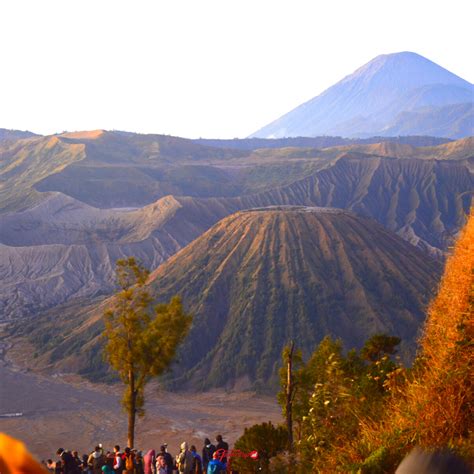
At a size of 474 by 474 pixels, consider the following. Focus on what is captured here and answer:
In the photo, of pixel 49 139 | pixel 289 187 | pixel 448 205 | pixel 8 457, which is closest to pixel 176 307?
pixel 8 457

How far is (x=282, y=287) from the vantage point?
5797 centimetres

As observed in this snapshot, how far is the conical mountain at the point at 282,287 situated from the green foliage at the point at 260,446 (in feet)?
114

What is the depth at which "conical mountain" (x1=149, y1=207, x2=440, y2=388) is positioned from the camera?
52.5 meters

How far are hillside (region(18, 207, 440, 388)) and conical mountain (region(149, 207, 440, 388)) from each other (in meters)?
0.09

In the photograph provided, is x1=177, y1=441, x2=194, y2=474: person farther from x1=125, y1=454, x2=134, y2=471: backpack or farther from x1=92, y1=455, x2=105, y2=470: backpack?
x1=92, y1=455, x2=105, y2=470: backpack

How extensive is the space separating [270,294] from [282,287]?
1278 mm

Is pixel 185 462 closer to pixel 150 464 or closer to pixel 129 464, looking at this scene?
pixel 150 464

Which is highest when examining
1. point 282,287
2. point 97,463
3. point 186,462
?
point 186,462

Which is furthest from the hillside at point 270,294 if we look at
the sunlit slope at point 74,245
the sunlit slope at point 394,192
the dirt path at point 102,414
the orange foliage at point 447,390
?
the sunlit slope at point 394,192

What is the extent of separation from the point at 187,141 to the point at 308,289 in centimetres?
11536

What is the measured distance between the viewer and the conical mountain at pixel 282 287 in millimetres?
52531

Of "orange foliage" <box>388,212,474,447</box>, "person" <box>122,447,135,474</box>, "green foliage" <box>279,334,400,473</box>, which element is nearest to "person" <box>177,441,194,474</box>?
"person" <box>122,447,135,474</box>

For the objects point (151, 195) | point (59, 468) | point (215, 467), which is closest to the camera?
point (215, 467)

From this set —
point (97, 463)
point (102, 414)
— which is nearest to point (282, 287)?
point (102, 414)
